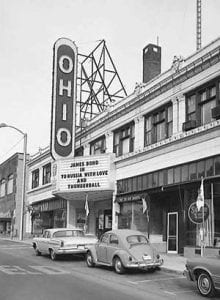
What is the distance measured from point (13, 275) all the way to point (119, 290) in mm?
4375

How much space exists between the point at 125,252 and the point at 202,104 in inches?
371

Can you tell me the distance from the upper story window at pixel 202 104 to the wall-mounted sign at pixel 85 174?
8.36 meters

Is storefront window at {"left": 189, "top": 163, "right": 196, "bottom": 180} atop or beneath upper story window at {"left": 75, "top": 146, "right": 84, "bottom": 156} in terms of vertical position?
beneath

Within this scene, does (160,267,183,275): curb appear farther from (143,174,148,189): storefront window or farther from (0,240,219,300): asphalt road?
(143,174,148,189): storefront window

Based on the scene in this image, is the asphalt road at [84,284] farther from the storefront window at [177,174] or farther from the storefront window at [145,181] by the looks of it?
the storefront window at [145,181]

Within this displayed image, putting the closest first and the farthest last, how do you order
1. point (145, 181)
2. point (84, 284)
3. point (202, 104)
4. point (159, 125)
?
point (84, 284), point (202, 104), point (159, 125), point (145, 181)

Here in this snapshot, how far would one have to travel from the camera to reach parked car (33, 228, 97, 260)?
21.1 meters

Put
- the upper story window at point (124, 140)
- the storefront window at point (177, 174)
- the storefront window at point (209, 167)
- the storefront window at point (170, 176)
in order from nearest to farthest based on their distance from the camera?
the storefront window at point (209, 167) < the storefront window at point (177, 174) < the storefront window at point (170, 176) < the upper story window at point (124, 140)

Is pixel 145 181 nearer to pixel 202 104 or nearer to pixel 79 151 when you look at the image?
pixel 202 104

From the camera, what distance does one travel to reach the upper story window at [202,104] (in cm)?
2202

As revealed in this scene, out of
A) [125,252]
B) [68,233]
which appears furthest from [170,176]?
[125,252]

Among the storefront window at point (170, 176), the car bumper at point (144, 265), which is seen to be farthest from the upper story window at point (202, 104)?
the car bumper at point (144, 265)

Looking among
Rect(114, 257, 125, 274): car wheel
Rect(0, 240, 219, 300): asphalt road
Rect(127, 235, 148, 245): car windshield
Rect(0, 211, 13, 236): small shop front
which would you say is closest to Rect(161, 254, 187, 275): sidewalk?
Rect(0, 240, 219, 300): asphalt road

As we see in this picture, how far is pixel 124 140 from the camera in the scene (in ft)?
101
